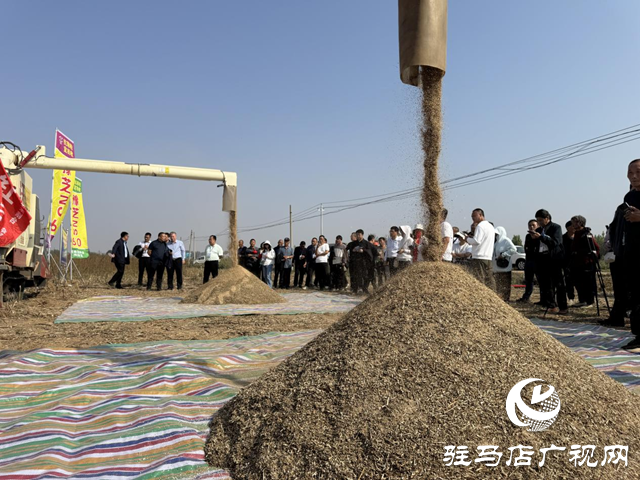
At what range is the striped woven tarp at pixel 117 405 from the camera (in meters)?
1.91

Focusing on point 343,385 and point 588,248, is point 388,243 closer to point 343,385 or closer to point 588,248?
point 588,248

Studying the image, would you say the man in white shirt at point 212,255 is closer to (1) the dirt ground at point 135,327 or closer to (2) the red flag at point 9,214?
(1) the dirt ground at point 135,327

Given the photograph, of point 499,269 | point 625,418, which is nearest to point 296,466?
point 625,418

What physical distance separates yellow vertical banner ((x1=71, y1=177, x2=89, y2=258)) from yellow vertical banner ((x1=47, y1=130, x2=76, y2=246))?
0.47m

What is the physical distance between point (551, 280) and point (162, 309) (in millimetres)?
6359

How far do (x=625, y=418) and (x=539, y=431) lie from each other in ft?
1.76

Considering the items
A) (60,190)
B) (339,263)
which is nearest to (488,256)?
(339,263)

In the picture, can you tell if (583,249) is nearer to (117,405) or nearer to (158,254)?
(117,405)

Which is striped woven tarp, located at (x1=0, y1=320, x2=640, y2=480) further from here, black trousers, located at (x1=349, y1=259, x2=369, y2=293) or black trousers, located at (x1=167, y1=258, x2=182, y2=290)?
black trousers, located at (x1=167, y1=258, x2=182, y2=290)

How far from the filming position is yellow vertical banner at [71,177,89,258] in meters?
12.2

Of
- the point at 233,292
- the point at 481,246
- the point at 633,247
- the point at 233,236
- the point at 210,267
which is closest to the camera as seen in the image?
the point at 633,247

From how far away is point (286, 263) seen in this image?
13289 millimetres

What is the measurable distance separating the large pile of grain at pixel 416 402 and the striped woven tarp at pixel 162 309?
467 cm

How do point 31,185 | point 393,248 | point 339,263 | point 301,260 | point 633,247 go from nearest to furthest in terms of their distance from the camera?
point 633,247 → point 31,185 → point 393,248 → point 339,263 → point 301,260
